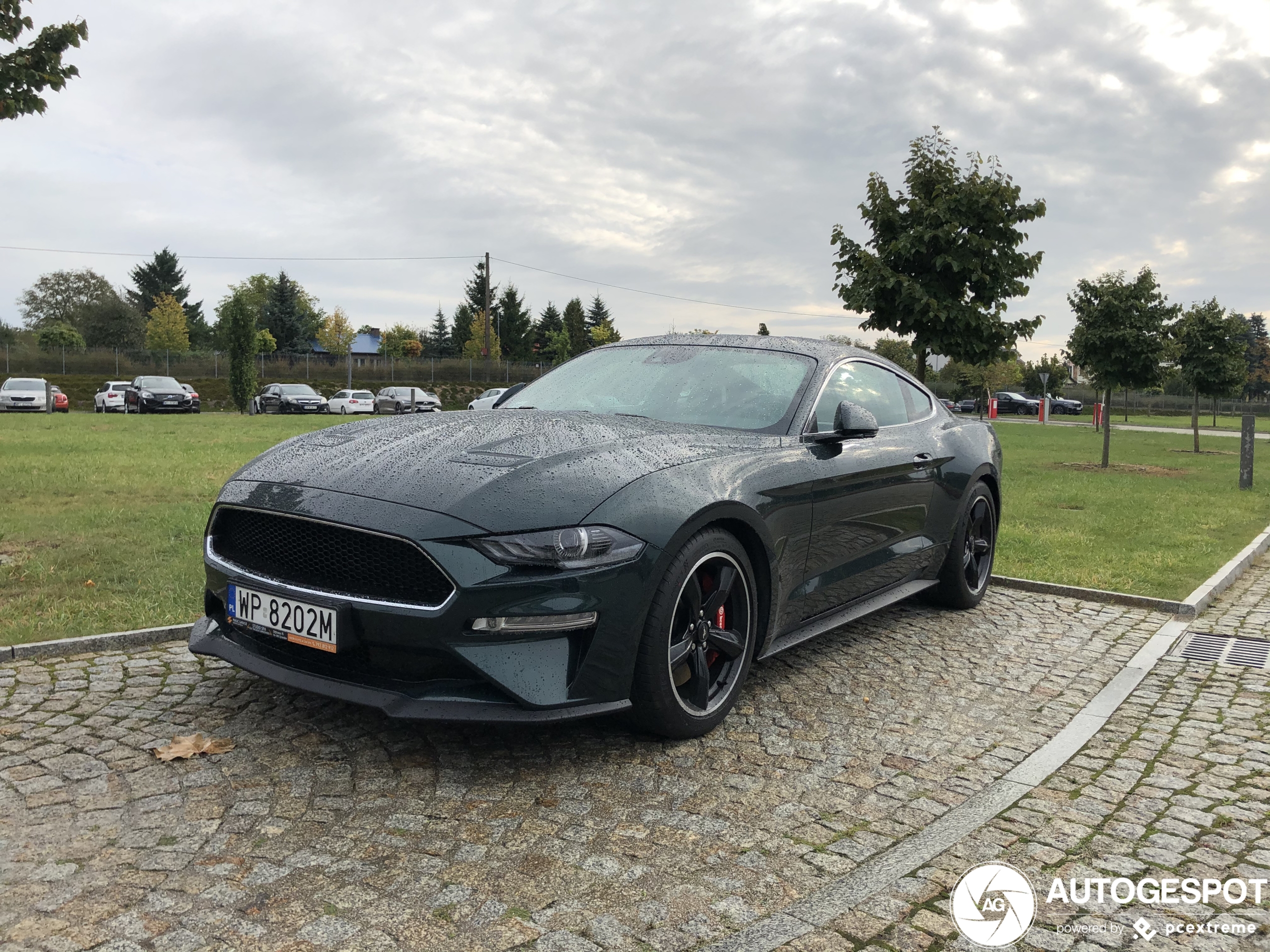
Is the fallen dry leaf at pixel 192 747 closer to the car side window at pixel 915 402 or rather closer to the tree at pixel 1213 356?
the car side window at pixel 915 402

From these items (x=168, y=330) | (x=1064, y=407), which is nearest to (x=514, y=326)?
(x=168, y=330)

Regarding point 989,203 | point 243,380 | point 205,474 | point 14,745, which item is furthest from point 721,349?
point 243,380

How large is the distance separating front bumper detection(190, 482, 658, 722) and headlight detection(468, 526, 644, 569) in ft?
0.11

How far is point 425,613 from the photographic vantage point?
298cm

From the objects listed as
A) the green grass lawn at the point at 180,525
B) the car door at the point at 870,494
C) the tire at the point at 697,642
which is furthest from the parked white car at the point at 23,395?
the tire at the point at 697,642

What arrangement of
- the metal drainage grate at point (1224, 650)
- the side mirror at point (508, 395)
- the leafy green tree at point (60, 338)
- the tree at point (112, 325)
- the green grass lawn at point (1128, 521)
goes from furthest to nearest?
the tree at point (112, 325) < the leafy green tree at point (60, 338) < the green grass lawn at point (1128, 521) < the metal drainage grate at point (1224, 650) < the side mirror at point (508, 395)

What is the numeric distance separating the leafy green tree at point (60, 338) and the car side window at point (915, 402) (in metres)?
70.3

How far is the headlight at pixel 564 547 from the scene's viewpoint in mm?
3027

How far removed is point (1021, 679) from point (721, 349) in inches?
84.9

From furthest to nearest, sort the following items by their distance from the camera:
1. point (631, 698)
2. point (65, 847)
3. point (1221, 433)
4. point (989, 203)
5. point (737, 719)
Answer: point (1221, 433) → point (989, 203) → point (737, 719) → point (631, 698) → point (65, 847)

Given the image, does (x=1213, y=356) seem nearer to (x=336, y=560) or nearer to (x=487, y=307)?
(x=336, y=560)

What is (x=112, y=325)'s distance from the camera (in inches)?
3063

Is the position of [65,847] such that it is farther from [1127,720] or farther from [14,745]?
[1127,720]

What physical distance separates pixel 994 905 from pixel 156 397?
1618 inches
